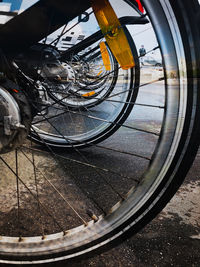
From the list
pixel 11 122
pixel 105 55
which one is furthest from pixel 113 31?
pixel 105 55

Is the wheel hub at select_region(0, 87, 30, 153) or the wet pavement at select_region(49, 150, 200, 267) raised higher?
the wheel hub at select_region(0, 87, 30, 153)

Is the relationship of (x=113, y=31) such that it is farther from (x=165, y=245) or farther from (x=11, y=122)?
(x=165, y=245)

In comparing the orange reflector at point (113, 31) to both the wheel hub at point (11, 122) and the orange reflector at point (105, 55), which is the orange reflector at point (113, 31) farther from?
the orange reflector at point (105, 55)

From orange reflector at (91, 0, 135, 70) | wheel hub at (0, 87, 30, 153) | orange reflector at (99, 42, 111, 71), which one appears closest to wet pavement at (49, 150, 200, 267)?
wheel hub at (0, 87, 30, 153)

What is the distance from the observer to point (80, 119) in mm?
2463

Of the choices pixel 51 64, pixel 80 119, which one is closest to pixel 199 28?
pixel 51 64

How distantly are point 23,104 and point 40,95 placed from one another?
1.20 feet

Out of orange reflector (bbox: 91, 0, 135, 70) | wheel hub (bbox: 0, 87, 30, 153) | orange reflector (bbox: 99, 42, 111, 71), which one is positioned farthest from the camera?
orange reflector (bbox: 99, 42, 111, 71)

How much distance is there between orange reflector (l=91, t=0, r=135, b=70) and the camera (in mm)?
917

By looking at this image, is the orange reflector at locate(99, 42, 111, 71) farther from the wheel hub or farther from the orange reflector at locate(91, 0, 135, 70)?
the wheel hub

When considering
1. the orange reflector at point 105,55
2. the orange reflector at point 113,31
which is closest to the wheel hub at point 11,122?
the orange reflector at point 113,31

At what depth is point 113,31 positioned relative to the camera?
3.07ft

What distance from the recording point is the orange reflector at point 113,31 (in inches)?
36.1

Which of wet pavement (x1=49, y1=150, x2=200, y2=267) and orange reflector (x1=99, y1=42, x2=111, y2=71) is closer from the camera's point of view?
wet pavement (x1=49, y1=150, x2=200, y2=267)
